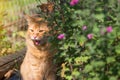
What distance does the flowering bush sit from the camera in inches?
149

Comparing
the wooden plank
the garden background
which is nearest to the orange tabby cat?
the garden background

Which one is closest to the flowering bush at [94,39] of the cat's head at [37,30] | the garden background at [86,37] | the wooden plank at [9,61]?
the garden background at [86,37]

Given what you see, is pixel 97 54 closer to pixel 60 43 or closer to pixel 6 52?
pixel 60 43

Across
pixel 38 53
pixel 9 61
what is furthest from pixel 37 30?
pixel 9 61

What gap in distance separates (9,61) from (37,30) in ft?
3.02

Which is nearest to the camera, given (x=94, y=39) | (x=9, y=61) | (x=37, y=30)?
(x=94, y=39)

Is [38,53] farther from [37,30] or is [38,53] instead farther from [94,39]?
[94,39]

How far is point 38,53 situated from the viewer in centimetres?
561

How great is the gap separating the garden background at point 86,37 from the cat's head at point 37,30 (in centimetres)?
29

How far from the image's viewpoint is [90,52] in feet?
13.0

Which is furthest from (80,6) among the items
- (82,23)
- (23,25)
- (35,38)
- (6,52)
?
(23,25)

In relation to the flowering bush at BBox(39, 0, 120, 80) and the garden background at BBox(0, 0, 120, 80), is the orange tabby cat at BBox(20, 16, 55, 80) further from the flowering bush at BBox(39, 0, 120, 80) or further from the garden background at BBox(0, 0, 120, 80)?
the flowering bush at BBox(39, 0, 120, 80)

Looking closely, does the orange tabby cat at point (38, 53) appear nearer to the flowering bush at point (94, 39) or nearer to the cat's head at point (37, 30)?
the cat's head at point (37, 30)

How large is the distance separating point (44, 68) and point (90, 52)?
70.3 inches
